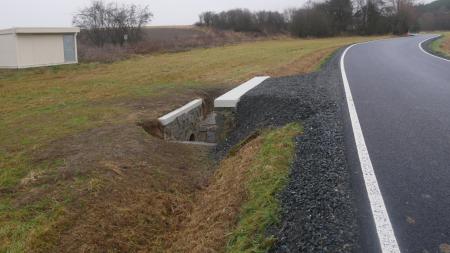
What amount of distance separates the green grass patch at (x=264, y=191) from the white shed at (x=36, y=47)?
21591mm

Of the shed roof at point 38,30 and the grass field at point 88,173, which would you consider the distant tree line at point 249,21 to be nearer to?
the shed roof at point 38,30

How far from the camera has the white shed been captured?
23547 millimetres

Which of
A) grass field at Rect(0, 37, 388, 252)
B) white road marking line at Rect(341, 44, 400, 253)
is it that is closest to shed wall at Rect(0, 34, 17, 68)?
grass field at Rect(0, 37, 388, 252)

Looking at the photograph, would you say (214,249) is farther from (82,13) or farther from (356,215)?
(82,13)

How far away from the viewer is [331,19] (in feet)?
199

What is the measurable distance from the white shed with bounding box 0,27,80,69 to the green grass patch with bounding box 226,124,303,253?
21.6m

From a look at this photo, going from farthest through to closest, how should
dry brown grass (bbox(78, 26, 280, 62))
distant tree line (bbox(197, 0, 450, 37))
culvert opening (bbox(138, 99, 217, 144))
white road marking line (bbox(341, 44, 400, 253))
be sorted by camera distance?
1. distant tree line (bbox(197, 0, 450, 37))
2. dry brown grass (bbox(78, 26, 280, 62))
3. culvert opening (bbox(138, 99, 217, 144))
4. white road marking line (bbox(341, 44, 400, 253))

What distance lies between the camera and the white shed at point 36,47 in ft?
77.3

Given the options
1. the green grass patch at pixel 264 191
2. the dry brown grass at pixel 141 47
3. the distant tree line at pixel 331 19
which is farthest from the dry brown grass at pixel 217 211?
the distant tree line at pixel 331 19

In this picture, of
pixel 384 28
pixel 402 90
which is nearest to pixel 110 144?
pixel 402 90

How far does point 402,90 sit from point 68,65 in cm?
2098

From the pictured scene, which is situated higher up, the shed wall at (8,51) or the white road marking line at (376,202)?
the shed wall at (8,51)

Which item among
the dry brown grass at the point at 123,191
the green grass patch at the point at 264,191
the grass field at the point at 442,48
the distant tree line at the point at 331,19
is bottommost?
the dry brown grass at the point at 123,191

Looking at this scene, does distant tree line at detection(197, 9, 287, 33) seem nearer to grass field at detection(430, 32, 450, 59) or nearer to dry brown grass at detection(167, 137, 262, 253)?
grass field at detection(430, 32, 450, 59)
